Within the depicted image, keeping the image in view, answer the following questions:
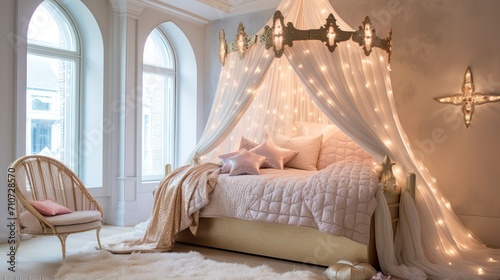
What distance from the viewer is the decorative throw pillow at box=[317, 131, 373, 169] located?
489 cm

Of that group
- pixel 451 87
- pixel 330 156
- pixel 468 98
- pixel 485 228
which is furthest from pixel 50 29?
pixel 485 228

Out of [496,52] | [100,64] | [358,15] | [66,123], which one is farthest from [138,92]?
[496,52]

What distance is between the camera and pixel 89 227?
404 centimetres

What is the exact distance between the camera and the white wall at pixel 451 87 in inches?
190

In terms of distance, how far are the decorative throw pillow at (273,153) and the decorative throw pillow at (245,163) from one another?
17 centimetres

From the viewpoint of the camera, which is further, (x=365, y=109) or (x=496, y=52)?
(x=496, y=52)

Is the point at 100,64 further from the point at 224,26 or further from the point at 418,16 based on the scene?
the point at 418,16

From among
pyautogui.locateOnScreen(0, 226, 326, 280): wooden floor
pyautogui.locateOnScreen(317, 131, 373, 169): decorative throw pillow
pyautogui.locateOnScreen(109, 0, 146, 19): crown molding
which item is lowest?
pyautogui.locateOnScreen(0, 226, 326, 280): wooden floor

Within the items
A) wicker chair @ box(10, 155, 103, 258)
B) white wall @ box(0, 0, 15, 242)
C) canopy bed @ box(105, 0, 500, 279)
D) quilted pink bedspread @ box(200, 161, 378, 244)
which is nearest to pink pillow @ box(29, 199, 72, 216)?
wicker chair @ box(10, 155, 103, 258)

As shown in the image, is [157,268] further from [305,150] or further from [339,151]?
[339,151]

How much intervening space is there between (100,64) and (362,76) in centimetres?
324

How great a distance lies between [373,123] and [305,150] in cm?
112

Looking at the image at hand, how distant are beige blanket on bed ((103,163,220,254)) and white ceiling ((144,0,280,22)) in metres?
2.58

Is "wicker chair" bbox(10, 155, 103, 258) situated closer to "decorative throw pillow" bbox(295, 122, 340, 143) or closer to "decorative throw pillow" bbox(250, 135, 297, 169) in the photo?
"decorative throw pillow" bbox(250, 135, 297, 169)
